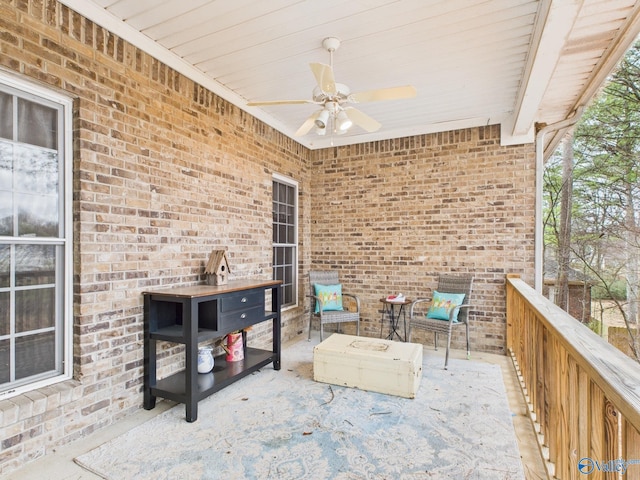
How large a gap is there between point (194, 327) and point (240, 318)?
1.81ft

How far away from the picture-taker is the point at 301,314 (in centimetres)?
528

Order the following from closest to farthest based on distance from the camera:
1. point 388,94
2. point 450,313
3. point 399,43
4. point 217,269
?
1. point 388,94
2. point 399,43
3. point 217,269
4. point 450,313

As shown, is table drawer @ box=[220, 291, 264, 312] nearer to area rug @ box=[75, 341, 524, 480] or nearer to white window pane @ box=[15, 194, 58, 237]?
area rug @ box=[75, 341, 524, 480]

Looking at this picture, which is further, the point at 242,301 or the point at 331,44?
the point at 242,301

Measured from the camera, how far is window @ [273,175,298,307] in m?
4.96

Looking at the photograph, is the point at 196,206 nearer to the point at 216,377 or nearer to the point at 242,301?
the point at 242,301

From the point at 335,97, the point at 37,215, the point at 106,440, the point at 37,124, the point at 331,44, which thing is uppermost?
the point at 331,44

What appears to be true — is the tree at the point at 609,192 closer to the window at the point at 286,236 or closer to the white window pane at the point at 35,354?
the window at the point at 286,236

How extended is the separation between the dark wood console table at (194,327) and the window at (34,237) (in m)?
0.58

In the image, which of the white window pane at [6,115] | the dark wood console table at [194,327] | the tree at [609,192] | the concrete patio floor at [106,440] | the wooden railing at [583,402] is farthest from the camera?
the tree at [609,192]

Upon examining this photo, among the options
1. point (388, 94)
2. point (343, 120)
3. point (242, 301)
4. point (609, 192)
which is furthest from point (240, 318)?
point (609, 192)

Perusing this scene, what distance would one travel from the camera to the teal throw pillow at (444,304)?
4152mm

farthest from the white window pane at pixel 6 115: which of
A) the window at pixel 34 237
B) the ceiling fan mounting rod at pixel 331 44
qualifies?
the ceiling fan mounting rod at pixel 331 44

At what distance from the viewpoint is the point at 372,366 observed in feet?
10.2
